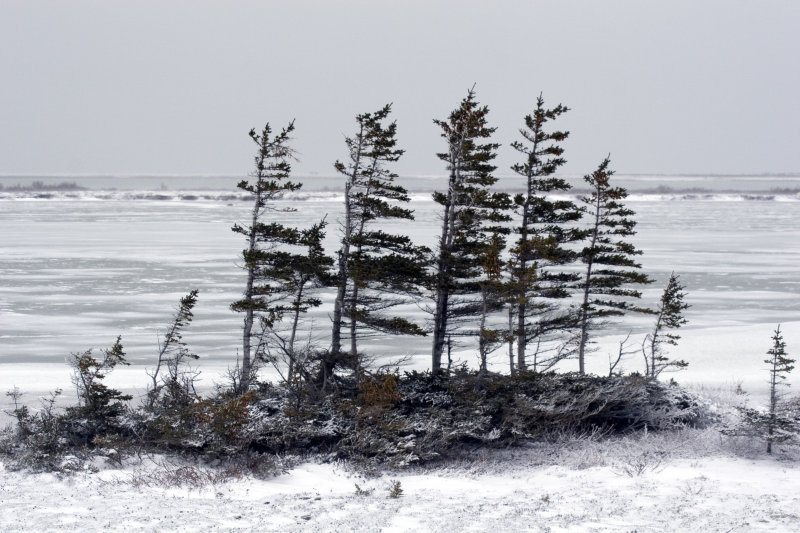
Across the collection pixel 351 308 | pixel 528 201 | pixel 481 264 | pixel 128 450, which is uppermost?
pixel 528 201

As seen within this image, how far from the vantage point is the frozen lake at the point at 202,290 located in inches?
1088

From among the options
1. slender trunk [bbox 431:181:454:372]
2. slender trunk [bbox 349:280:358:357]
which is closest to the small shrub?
slender trunk [bbox 431:181:454:372]

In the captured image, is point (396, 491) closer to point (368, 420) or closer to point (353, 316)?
point (368, 420)

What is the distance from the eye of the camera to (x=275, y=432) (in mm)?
Result: 16594

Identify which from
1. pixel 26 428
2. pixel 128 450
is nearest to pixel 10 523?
pixel 128 450

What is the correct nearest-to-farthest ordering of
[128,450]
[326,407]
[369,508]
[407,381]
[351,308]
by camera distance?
[369,508], [128,450], [326,407], [407,381], [351,308]

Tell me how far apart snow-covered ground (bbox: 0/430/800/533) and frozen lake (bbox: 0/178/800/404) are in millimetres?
9117

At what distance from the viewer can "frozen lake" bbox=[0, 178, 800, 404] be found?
2764 cm

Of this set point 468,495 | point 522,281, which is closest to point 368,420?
point 468,495

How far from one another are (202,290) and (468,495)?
27660 millimetres

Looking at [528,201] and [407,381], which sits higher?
[528,201]

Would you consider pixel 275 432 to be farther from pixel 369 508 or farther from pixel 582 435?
pixel 582 435

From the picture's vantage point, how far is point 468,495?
13453 mm

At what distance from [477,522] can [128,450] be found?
7662 millimetres
